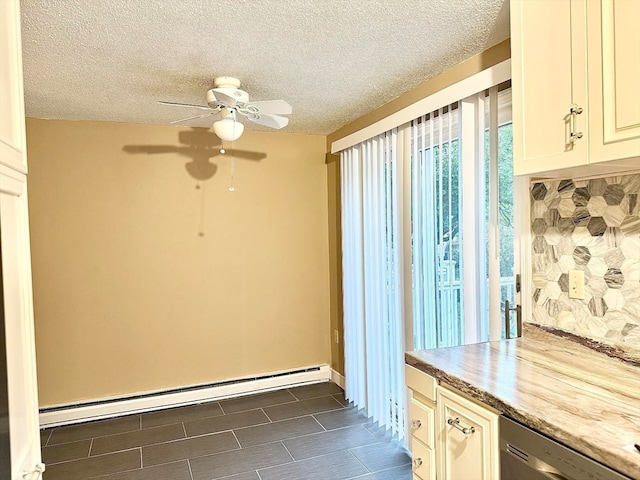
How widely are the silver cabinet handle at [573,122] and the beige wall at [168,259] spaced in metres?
2.84

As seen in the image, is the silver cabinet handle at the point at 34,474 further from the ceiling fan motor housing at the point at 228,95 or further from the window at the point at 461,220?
the window at the point at 461,220

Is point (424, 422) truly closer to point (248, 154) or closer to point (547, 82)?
point (547, 82)

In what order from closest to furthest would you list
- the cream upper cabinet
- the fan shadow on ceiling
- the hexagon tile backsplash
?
the cream upper cabinet
the hexagon tile backsplash
the fan shadow on ceiling

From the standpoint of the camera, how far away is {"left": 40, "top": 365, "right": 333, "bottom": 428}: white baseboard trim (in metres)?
Answer: 3.43

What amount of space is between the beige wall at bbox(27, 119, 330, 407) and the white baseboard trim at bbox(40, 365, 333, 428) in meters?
0.07

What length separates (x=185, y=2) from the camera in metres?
1.75

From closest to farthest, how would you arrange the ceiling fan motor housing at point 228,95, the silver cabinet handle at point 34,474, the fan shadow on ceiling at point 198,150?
the silver cabinet handle at point 34,474, the ceiling fan motor housing at point 228,95, the fan shadow on ceiling at point 198,150

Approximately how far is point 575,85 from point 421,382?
49.2 inches

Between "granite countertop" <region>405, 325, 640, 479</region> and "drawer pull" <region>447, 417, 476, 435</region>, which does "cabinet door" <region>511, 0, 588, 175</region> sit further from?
"drawer pull" <region>447, 417, 476, 435</region>

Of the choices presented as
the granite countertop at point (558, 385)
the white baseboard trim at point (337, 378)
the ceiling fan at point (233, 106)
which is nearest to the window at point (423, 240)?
the white baseboard trim at point (337, 378)

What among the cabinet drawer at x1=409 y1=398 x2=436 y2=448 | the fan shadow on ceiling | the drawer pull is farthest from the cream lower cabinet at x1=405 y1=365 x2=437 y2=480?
the fan shadow on ceiling

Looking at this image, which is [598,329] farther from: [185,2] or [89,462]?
[89,462]

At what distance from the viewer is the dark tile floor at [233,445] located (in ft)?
8.83

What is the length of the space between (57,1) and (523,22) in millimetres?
1831
